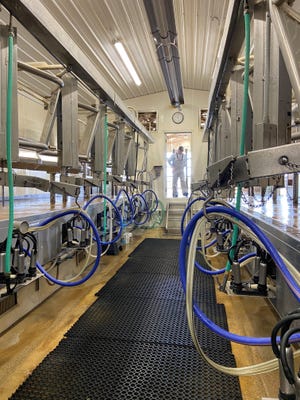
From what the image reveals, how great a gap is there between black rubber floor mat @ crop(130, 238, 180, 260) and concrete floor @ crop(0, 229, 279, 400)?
51.1 inches

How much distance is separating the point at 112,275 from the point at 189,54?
438cm

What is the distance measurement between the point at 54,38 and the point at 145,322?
193 cm

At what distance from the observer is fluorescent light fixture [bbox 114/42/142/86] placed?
191 inches

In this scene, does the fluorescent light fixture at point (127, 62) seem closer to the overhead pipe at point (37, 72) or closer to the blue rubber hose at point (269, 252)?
the overhead pipe at point (37, 72)

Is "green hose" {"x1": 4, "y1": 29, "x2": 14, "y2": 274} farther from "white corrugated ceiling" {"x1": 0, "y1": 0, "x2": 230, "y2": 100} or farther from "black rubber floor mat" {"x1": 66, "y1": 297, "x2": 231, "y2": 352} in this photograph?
"white corrugated ceiling" {"x1": 0, "y1": 0, "x2": 230, "y2": 100}

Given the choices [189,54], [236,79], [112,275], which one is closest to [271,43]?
[236,79]

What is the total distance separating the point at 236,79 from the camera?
2.14 m

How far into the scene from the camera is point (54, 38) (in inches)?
71.2

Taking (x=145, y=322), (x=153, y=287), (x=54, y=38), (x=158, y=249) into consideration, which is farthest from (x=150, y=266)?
(x=54, y=38)

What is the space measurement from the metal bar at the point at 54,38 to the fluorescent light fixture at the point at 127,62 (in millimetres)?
2290

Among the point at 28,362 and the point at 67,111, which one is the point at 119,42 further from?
the point at 28,362

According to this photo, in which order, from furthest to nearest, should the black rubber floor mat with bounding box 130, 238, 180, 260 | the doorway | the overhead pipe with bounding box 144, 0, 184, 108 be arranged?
1. the doorway
2. the black rubber floor mat with bounding box 130, 238, 180, 260
3. the overhead pipe with bounding box 144, 0, 184, 108

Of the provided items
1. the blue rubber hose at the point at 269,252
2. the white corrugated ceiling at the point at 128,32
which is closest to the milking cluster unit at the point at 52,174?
the white corrugated ceiling at the point at 128,32

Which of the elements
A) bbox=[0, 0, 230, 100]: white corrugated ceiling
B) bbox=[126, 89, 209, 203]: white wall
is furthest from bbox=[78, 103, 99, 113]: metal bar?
bbox=[126, 89, 209, 203]: white wall
